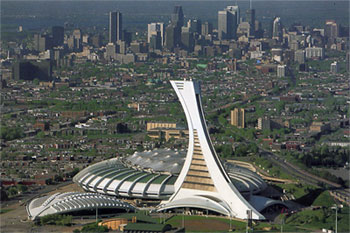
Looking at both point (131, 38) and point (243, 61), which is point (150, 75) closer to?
point (243, 61)

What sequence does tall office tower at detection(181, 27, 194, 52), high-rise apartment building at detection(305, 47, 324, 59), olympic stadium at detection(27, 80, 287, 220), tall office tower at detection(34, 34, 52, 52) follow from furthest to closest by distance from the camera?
1. tall office tower at detection(181, 27, 194, 52)
2. tall office tower at detection(34, 34, 52, 52)
3. high-rise apartment building at detection(305, 47, 324, 59)
4. olympic stadium at detection(27, 80, 287, 220)

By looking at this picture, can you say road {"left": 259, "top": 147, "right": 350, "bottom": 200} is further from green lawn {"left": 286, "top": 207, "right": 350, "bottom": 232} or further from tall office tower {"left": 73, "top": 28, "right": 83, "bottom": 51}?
tall office tower {"left": 73, "top": 28, "right": 83, "bottom": 51}

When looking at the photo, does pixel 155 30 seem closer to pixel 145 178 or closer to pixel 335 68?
pixel 335 68

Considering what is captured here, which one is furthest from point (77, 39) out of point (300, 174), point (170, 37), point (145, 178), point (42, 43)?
point (145, 178)

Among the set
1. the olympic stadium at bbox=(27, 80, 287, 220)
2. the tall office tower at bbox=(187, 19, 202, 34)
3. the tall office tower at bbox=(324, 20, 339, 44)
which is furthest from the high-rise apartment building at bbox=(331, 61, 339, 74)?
the olympic stadium at bbox=(27, 80, 287, 220)

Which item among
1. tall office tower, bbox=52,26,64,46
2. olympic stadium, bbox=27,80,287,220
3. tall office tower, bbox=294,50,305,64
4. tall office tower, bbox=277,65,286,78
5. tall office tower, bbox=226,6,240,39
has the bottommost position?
tall office tower, bbox=277,65,286,78

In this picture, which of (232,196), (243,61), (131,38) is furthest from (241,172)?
(131,38)

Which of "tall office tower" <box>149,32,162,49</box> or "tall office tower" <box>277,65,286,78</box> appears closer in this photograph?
"tall office tower" <box>277,65,286,78</box>

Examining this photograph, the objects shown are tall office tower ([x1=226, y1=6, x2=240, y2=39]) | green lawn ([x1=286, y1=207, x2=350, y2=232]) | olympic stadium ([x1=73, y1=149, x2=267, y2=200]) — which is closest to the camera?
green lawn ([x1=286, y1=207, x2=350, y2=232])
